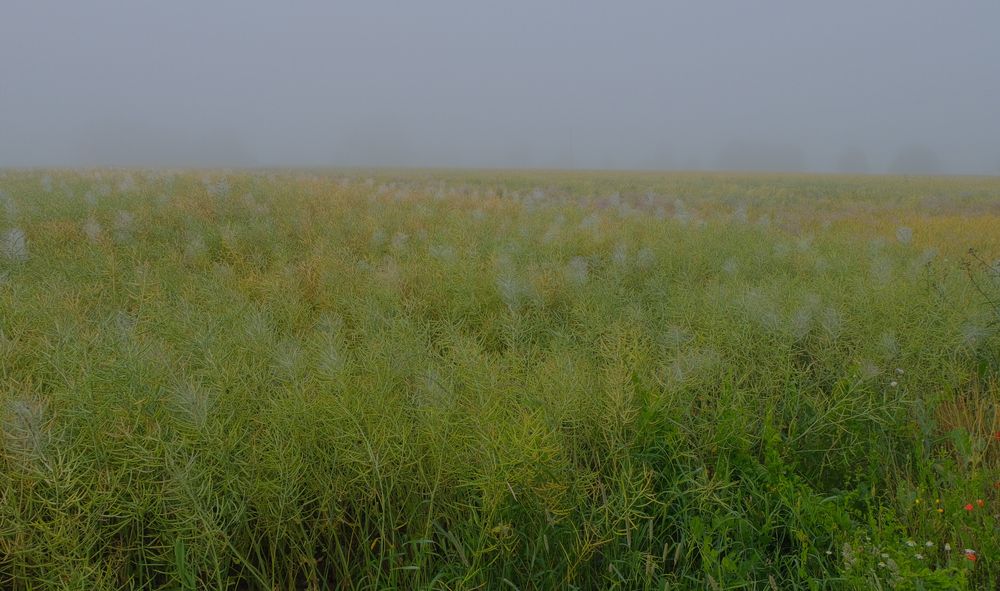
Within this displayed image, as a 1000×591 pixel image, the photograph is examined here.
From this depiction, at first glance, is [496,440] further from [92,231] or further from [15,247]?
[92,231]

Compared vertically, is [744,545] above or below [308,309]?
below

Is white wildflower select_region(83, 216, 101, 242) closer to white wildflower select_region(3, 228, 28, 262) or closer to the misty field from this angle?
white wildflower select_region(3, 228, 28, 262)

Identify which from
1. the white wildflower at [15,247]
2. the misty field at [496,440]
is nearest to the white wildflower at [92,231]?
the white wildflower at [15,247]

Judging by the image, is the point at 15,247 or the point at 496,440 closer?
the point at 496,440

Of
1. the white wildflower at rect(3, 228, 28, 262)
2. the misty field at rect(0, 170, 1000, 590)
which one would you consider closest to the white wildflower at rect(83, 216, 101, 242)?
the white wildflower at rect(3, 228, 28, 262)

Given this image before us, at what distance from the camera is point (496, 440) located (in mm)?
1546

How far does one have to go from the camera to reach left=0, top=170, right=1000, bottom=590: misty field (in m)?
1.47

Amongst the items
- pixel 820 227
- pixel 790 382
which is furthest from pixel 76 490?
pixel 820 227

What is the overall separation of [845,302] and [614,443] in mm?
2266

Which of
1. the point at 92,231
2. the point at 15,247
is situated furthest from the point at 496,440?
the point at 92,231

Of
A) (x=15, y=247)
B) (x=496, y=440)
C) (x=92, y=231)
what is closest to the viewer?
(x=496, y=440)

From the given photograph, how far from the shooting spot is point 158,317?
2.68m

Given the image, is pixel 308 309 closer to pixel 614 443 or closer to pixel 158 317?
pixel 158 317

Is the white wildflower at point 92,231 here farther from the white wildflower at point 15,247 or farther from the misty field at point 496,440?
the misty field at point 496,440
